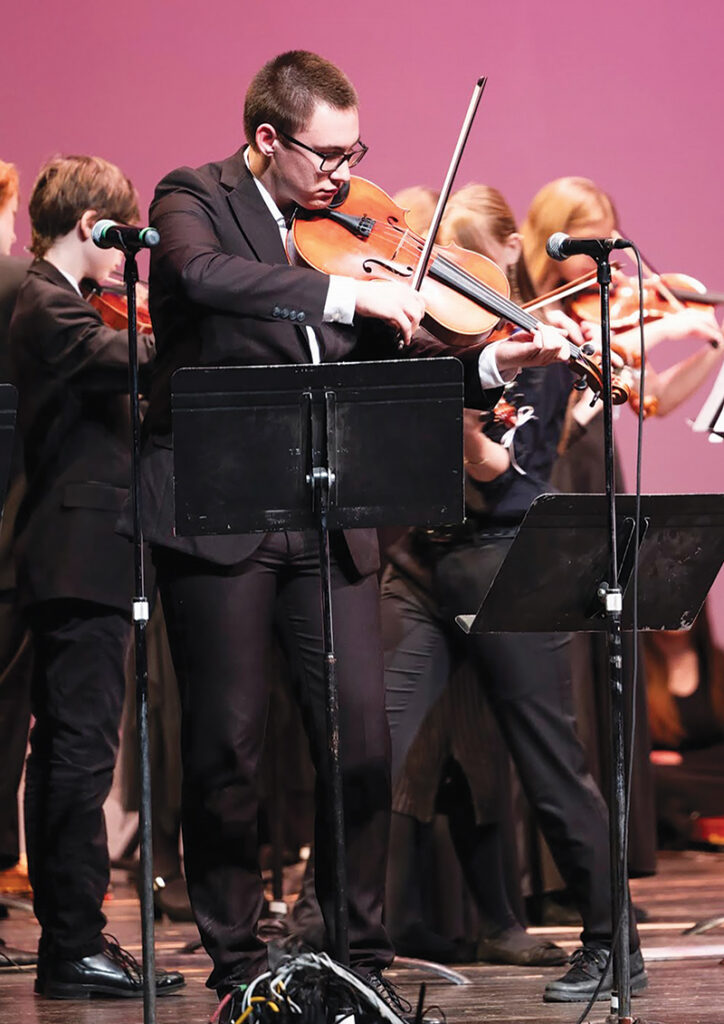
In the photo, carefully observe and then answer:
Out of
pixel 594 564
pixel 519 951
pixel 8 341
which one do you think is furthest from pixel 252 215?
pixel 519 951

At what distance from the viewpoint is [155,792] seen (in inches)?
187

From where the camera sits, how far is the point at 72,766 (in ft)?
11.7

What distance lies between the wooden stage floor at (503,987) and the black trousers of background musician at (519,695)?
19 centimetres

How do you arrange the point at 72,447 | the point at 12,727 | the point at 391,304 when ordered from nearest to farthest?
the point at 391,304, the point at 72,447, the point at 12,727

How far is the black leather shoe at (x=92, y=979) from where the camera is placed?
3.50m

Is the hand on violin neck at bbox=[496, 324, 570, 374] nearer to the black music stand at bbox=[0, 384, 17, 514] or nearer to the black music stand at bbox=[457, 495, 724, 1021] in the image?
the black music stand at bbox=[457, 495, 724, 1021]

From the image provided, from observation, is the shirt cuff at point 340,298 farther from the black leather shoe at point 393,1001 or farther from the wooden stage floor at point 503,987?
the wooden stage floor at point 503,987

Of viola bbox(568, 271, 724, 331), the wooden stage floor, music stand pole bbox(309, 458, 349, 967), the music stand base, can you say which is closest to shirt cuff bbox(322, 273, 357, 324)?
music stand pole bbox(309, 458, 349, 967)

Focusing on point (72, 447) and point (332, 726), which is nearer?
point (332, 726)

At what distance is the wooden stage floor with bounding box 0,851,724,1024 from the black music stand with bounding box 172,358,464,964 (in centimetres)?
63

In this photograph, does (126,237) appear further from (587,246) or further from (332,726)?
(332,726)

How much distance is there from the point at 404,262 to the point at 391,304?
20 centimetres

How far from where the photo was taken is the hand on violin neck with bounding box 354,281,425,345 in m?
2.89

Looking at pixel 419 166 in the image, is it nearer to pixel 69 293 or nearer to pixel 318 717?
pixel 69 293
